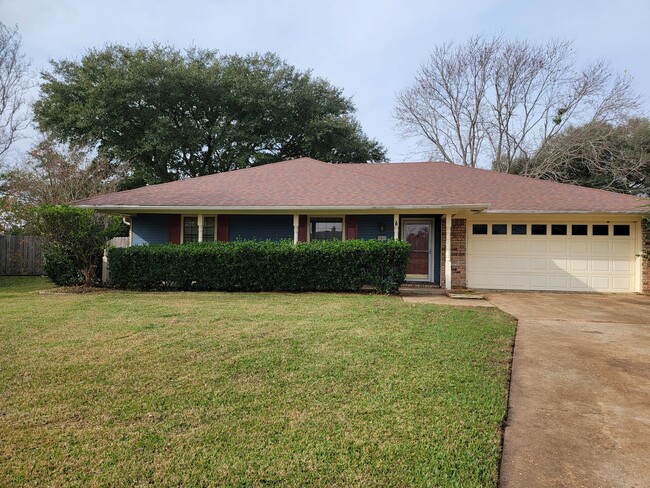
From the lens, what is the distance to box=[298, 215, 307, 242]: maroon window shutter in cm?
1191

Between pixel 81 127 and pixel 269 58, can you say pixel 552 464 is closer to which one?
pixel 81 127

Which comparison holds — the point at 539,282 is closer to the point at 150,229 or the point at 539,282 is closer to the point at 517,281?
the point at 517,281

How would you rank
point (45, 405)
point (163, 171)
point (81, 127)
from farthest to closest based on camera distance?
point (163, 171) → point (81, 127) → point (45, 405)

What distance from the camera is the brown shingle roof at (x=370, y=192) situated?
425 inches

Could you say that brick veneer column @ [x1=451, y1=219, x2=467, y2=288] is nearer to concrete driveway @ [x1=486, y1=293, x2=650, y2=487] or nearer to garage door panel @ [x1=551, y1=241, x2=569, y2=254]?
garage door panel @ [x1=551, y1=241, x2=569, y2=254]

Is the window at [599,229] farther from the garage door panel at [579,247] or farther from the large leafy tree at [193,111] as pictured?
the large leafy tree at [193,111]

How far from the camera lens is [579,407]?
121 inches

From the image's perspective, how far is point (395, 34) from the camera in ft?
38.7

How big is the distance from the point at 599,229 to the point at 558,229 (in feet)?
3.57

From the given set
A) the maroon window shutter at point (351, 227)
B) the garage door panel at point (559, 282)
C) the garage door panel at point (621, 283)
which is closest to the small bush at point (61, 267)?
the maroon window shutter at point (351, 227)

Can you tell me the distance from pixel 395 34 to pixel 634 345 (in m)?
10.4

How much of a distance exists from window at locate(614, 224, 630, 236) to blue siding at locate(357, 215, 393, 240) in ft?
20.4

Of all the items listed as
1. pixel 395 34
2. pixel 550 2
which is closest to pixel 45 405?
pixel 395 34

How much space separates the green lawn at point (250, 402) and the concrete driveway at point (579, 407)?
181 mm
